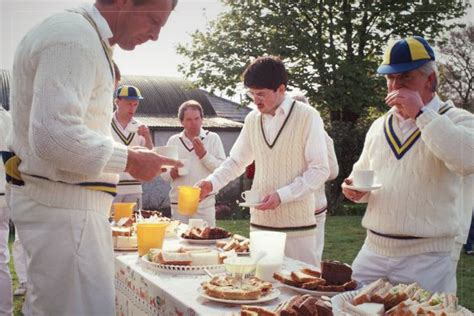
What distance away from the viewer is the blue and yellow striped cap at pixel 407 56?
214 cm

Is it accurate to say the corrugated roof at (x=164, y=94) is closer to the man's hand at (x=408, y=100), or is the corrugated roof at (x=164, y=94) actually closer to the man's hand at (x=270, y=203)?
the man's hand at (x=270, y=203)

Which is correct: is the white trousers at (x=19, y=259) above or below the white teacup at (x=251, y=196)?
below

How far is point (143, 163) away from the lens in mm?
1701

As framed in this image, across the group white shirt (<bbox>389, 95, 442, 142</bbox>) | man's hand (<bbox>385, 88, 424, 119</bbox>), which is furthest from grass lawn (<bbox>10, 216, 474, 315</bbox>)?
man's hand (<bbox>385, 88, 424, 119</bbox>)

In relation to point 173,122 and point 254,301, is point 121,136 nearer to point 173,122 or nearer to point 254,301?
point 254,301

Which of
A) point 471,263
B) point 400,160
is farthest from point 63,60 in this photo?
point 471,263

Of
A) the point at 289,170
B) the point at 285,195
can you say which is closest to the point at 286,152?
the point at 289,170

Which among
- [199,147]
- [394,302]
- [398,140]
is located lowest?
[394,302]

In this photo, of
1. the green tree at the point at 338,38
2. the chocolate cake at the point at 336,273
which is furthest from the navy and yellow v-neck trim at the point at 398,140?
the green tree at the point at 338,38

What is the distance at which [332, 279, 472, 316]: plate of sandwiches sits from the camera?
144 centimetres

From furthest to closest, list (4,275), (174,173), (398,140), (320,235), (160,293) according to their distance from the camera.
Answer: (174,173)
(320,235)
(4,275)
(398,140)
(160,293)

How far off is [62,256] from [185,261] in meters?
0.57

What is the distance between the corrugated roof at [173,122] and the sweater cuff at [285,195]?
34.8 ft

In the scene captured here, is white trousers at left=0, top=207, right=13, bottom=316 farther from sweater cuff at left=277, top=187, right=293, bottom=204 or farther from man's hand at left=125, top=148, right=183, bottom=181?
man's hand at left=125, top=148, right=183, bottom=181
